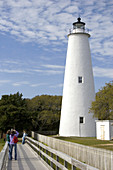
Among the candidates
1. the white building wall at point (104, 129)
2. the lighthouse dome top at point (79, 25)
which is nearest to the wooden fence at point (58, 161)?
the white building wall at point (104, 129)

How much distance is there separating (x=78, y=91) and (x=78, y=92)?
0.42 ft

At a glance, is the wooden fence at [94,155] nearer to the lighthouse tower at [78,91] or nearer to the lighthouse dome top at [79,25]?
the lighthouse tower at [78,91]

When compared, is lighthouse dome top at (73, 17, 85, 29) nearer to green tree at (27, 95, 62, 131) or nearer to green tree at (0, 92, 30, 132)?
green tree at (0, 92, 30, 132)

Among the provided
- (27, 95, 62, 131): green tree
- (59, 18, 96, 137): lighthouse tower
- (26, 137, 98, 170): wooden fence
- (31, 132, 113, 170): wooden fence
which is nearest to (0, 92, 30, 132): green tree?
(59, 18, 96, 137): lighthouse tower

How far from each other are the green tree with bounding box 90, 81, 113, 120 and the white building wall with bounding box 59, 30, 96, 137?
1199mm

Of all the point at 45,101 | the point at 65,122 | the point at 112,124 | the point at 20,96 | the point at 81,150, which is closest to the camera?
the point at 81,150

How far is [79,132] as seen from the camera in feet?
108

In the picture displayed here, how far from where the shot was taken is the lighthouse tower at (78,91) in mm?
33188

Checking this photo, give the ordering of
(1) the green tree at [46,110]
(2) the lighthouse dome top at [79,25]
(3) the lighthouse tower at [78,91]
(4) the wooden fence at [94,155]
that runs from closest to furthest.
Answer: (4) the wooden fence at [94,155], (3) the lighthouse tower at [78,91], (2) the lighthouse dome top at [79,25], (1) the green tree at [46,110]

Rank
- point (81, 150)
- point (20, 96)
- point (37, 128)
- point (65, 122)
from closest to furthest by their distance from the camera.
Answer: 1. point (81, 150)
2. point (65, 122)
3. point (20, 96)
4. point (37, 128)

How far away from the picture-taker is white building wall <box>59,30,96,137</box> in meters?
33.2

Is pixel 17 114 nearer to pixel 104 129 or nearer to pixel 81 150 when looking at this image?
pixel 104 129

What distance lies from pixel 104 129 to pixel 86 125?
2.46 metres

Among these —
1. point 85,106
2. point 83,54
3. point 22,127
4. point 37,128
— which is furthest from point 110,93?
point 37,128
